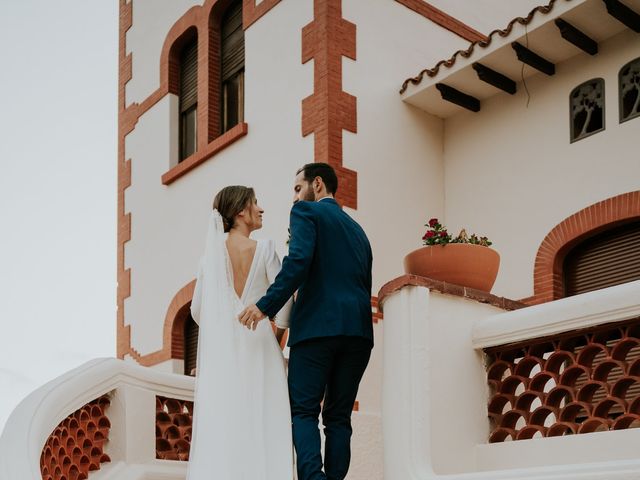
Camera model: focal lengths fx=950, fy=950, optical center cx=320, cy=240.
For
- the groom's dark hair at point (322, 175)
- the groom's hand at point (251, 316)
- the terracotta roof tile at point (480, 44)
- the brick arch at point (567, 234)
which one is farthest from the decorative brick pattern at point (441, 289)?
the terracotta roof tile at point (480, 44)

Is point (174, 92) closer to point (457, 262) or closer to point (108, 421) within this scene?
point (108, 421)

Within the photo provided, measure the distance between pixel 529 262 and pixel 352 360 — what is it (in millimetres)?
5053

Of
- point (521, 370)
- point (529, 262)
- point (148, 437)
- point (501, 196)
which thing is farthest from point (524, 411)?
point (501, 196)

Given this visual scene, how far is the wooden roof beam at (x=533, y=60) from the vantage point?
9.54 metres

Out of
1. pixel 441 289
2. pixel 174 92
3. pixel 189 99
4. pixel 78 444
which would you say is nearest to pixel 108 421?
pixel 78 444

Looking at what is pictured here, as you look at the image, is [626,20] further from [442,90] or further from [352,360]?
[352,360]

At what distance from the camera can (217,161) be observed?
11.7 meters

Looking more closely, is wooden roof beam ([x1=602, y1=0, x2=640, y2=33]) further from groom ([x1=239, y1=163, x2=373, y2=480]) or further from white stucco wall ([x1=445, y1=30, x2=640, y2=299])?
groom ([x1=239, y1=163, x2=373, y2=480])

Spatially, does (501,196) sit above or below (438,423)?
above

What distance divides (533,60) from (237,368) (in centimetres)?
582

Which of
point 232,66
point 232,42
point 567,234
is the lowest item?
point 567,234

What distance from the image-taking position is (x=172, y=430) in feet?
23.5

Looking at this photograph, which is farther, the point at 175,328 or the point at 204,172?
the point at 175,328

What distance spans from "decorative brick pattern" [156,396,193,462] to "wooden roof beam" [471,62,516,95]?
15.9ft
